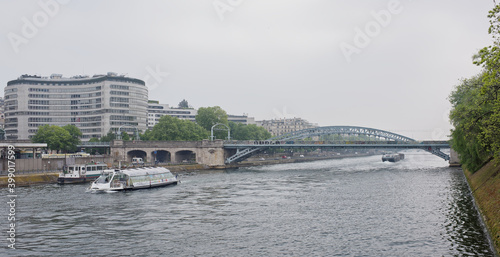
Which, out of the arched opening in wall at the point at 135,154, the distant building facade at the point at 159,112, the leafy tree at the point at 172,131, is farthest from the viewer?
the distant building facade at the point at 159,112

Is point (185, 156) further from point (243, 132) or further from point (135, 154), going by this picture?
point (243, 132)

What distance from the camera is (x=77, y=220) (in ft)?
102

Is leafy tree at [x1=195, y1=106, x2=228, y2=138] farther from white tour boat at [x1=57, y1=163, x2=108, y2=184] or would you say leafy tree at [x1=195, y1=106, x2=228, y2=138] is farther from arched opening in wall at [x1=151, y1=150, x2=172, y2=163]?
white tour boat at [x1=57, y1=163, x2=108, y2=184]

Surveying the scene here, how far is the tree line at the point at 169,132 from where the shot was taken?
322ft

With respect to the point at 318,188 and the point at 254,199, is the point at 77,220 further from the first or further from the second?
the point at 318,188

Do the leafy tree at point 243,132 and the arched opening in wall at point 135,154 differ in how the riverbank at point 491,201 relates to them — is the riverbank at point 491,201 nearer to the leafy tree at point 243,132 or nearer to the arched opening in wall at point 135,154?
the arched opening in wall at point 135,154

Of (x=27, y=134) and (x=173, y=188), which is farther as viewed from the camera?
(x=27, y=134)

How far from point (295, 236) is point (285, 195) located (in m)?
18.5

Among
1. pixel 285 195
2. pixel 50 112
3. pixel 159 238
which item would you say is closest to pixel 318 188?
pixel 285 195

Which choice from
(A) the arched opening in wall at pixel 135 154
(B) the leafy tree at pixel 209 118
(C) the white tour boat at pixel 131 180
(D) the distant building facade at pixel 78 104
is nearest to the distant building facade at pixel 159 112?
(D) the distant building facade at pixel 78 104

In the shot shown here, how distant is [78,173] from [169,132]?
168ft

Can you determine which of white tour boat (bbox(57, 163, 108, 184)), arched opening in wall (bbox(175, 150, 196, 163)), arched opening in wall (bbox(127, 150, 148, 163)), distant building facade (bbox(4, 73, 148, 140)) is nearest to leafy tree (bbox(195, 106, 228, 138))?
distant building facade (bbox(4, 73, 148, 140))

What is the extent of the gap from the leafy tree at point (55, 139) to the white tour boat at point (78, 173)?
39516mm

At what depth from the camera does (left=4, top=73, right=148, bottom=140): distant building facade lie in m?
140
